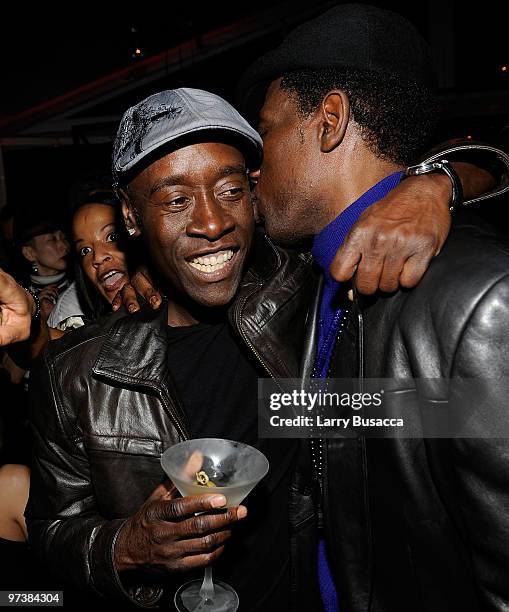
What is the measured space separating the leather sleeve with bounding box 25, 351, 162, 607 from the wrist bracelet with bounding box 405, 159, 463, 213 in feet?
4.99

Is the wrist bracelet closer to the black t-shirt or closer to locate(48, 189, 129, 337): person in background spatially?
the black t-shirt

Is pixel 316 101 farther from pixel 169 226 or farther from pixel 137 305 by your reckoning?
pixel 137 305

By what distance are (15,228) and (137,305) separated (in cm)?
380

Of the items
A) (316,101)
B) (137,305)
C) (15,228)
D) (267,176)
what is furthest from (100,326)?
(15,228)

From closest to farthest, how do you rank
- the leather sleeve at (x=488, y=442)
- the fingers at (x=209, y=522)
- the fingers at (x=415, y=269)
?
the leather sleeve at (x=488, y=442) < the fingers at (x=415, y=269) < the fingers at (x=209, y=522)

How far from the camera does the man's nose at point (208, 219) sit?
193 centimetres

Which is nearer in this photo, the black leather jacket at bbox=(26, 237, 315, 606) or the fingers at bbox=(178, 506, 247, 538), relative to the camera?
the fingers at bbox=(178, 506, 247, 538)

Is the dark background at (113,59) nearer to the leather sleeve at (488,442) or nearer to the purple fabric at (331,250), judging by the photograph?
the purple fabric at (331,250)

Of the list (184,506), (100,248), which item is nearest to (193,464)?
(184,506)

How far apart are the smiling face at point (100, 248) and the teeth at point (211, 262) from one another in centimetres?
171

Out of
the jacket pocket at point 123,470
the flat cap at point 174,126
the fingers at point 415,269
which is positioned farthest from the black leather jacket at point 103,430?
the fingers at point 415,269

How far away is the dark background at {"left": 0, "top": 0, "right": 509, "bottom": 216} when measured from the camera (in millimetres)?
10383

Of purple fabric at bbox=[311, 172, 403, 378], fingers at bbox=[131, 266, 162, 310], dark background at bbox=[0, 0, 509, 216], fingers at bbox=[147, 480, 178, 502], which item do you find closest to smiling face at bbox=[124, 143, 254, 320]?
fingers at bbox=[131, 266, 162, 310]

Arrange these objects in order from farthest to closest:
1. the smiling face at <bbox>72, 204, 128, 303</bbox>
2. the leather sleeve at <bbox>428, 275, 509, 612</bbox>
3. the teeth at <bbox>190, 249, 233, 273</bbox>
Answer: the smiling face at <bbox>72, 204, 128, 303</bbox>
the teeth at <bbox>190, 249, 233, 273</bbox>
the leather sleeve at <bbox>428, 275, 509, 612</bbox>
